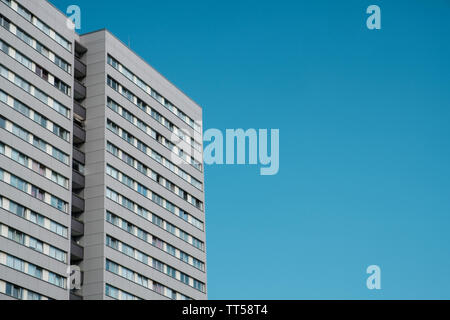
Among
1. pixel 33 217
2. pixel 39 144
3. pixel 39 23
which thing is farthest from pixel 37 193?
pixel 39 23

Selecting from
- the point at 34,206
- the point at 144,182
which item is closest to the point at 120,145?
the point at 144,182

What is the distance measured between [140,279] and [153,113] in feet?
88.5

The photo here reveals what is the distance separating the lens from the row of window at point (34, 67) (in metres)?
93.2

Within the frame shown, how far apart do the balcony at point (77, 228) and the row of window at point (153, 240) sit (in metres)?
3.48

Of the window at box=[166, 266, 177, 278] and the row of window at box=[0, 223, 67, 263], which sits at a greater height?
the row of window at box=[0, 223, 67, 263]

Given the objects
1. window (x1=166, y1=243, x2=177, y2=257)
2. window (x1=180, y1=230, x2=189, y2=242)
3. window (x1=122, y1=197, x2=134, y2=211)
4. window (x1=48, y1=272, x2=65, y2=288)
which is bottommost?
window (x1=48, y1=272, x2=65, y2=288)

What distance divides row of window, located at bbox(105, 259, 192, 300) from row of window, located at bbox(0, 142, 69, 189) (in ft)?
38.5

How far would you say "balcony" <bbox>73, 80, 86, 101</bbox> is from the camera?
108469 millimetres

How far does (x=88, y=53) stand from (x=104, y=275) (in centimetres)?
3280

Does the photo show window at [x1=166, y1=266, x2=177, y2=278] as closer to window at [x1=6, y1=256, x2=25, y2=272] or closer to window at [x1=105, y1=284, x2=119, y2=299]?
window at [x1=105, y1=284, x2=119, y2=299]

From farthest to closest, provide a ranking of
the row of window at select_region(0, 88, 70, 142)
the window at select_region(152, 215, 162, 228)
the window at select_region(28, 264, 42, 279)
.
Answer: the window at select_region(152, 215, 162, 228)
the row of window at select_region(0, 88, 70, 142)
the window at select_region(28, 264, 42, 279)

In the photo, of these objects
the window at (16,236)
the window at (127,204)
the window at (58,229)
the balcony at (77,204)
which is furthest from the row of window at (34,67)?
the window at (16,236)

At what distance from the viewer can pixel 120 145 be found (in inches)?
4316

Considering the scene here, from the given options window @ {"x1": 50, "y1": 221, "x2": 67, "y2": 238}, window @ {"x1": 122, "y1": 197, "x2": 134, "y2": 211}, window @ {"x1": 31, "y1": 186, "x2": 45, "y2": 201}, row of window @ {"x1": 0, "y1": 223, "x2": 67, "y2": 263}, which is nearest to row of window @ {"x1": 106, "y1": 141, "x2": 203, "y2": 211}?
window @ {"x1": 122, "y1": 197, "x2": 134, "y2": 211}
